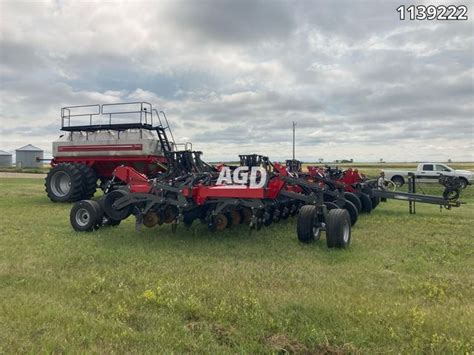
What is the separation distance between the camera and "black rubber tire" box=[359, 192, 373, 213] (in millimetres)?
11227

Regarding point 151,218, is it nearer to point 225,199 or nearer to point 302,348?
point 225,199

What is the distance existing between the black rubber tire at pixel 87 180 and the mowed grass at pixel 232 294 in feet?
19.4

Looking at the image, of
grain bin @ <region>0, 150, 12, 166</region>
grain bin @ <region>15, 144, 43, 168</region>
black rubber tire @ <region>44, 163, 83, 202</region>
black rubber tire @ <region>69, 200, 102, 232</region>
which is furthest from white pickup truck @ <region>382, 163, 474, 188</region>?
grain bin @ <region>0, 150, 12, 166</region>

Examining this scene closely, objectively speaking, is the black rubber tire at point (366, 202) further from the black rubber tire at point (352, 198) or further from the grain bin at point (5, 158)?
the grain bin at point (5, 158)

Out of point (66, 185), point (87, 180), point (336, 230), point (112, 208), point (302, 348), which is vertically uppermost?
point (87, 180)

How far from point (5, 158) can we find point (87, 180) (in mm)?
63857

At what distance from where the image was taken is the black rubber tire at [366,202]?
1123cm

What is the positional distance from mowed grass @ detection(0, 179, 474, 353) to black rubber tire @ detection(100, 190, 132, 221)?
0.38 meters

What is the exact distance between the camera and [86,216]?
7.82 metres

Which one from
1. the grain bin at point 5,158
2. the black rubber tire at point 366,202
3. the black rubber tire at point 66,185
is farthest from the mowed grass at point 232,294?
the grain bin at point 5,158

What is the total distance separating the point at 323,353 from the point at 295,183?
14.8ft

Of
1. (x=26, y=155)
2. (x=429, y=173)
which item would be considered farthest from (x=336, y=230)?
(x=26, y=155)

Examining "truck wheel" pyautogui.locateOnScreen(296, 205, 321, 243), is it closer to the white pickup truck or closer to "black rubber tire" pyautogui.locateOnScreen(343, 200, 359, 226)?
"black rubber tire" pyautogui.locateOnScreen(343, 200, 359, 226)

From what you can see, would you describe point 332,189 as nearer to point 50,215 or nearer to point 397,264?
point 397,264
